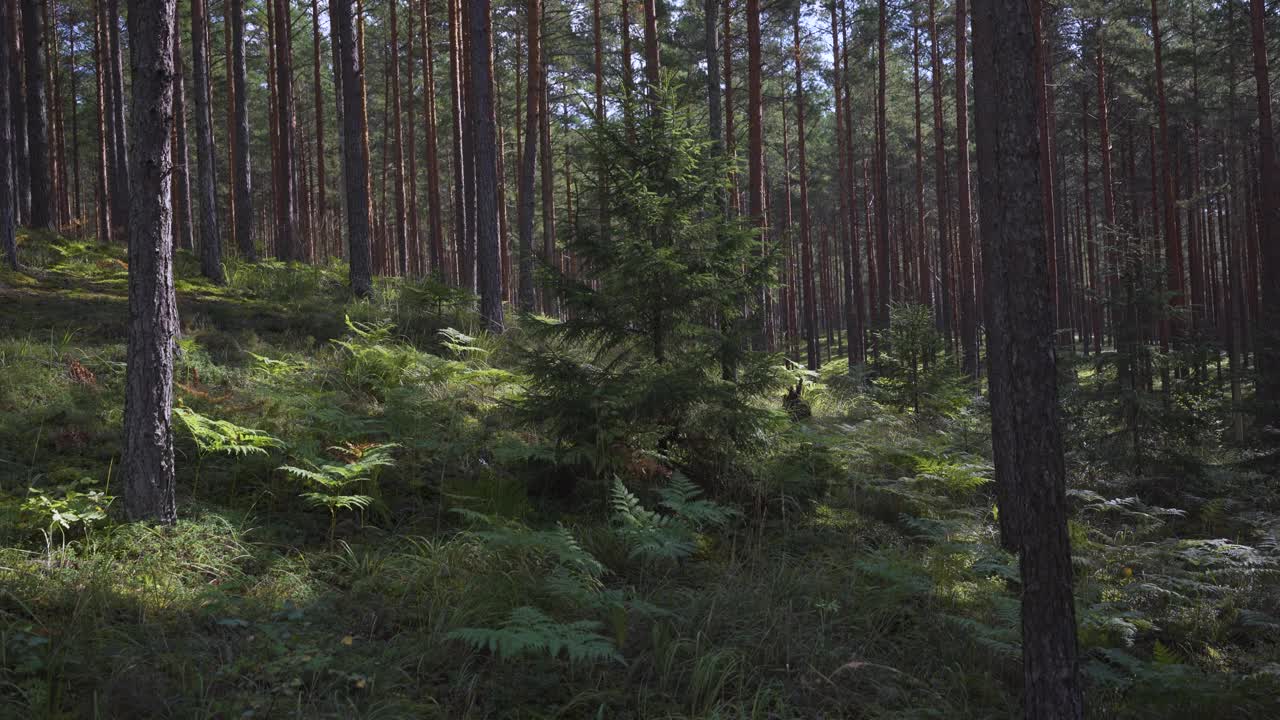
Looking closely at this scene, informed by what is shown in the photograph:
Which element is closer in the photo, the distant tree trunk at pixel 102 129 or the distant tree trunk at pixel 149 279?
the distant tree trunk at pixel 149 279

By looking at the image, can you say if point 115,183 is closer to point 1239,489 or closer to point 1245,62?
point 1239,489

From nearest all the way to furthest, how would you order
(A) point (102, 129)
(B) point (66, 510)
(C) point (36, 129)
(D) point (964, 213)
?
(B) point (66, 510) < (D) point (964, 213) < (C) point (36, 129) < (A) point (102, 129)

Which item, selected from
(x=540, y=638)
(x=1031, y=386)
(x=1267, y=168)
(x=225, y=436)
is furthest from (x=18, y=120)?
Result: (x=1267, y=168)

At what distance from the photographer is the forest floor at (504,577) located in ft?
11.9

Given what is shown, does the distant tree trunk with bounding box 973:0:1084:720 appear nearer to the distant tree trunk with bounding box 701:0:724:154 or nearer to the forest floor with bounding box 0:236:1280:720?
the forest floor with bounding box 0:236:1280:720

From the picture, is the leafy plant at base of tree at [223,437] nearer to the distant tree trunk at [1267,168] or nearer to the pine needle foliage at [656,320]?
the pine needle foliage at [656,320]

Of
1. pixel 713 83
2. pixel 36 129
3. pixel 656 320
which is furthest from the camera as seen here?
pixel 36 129

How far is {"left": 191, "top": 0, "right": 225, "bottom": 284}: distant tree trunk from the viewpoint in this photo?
14.4 meters

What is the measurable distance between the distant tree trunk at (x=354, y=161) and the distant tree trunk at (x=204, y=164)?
279 cm

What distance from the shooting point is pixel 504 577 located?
4.70 metres

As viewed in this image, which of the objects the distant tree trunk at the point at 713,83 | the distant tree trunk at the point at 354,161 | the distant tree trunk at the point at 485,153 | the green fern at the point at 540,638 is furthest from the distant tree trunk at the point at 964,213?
the green fern at the point at 540,638

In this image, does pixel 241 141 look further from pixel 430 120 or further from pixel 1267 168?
pixel 1267 168

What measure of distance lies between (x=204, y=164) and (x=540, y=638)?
15289 mm

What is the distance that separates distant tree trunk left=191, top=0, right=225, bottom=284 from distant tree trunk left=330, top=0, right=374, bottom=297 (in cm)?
279
